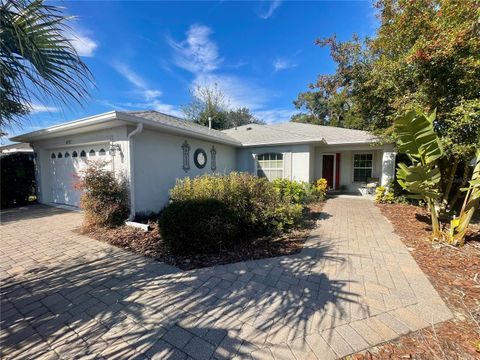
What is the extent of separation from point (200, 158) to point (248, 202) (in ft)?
16.4

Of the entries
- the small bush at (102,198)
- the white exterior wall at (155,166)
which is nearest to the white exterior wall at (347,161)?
the white exterior wall at (155,166)

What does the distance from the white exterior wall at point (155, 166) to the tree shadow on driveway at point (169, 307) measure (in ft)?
11.0

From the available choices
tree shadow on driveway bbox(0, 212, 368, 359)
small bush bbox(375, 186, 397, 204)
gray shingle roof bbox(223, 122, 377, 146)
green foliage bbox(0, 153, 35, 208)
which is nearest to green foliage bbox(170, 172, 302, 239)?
tree shadow on driveway bbox(0, 212, 368, 359)

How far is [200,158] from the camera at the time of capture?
969cm

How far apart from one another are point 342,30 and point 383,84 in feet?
12.0

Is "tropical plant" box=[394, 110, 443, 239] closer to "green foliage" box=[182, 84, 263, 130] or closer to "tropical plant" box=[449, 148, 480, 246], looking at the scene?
"tropical plant" box=[449, 148, 480, 246]

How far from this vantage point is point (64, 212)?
8.17m

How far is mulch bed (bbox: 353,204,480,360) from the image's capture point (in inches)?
78.9

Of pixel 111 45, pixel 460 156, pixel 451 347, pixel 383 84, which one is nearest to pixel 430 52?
pixel 383 84

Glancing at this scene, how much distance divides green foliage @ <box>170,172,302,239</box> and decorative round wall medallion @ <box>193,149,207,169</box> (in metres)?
3.82

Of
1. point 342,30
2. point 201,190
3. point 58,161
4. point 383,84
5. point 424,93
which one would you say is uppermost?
point 342,30

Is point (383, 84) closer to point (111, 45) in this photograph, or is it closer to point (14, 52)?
point (111, 45)

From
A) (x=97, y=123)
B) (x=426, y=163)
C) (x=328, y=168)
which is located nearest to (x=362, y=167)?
(x=328, y=168)

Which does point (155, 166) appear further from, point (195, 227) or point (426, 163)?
point (426, 163)
